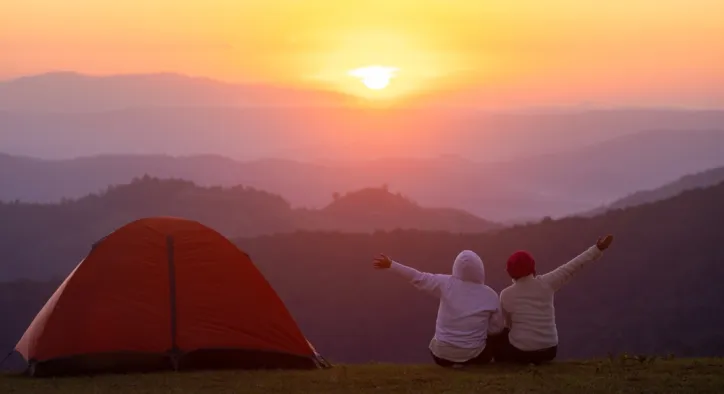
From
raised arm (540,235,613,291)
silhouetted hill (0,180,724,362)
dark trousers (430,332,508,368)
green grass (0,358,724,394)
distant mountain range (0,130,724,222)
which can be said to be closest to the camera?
green grass (0,358,724,394)

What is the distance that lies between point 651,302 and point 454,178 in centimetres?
4386

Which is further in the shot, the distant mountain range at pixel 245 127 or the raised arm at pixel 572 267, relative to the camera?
the distant mountain range at pixel 245 127

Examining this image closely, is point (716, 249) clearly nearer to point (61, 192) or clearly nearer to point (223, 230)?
point (223, 230)

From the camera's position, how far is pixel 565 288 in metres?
29.5

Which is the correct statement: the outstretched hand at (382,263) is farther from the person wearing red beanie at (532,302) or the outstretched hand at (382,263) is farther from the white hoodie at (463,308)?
the person wearing red beanie at (532,302)

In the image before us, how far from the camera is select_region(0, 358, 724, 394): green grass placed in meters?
9.17

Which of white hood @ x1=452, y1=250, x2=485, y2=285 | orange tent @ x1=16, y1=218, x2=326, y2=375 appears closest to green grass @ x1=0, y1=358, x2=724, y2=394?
orange tent @ x1=16, y1=218, x2=326, y2=375

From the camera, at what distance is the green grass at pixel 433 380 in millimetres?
9172

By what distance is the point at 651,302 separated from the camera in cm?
2795

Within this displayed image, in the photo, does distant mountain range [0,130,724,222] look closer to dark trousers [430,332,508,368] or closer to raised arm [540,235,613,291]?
dark trousers [430,332,508,368]

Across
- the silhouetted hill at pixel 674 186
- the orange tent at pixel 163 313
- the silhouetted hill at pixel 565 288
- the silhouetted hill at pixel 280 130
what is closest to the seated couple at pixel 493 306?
the orange tent at pixel 163 313

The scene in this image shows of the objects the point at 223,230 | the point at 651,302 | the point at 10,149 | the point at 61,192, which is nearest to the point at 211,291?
the point at 651,302

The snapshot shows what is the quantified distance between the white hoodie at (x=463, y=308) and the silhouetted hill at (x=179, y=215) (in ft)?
115

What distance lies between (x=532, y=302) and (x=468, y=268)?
0.79m
